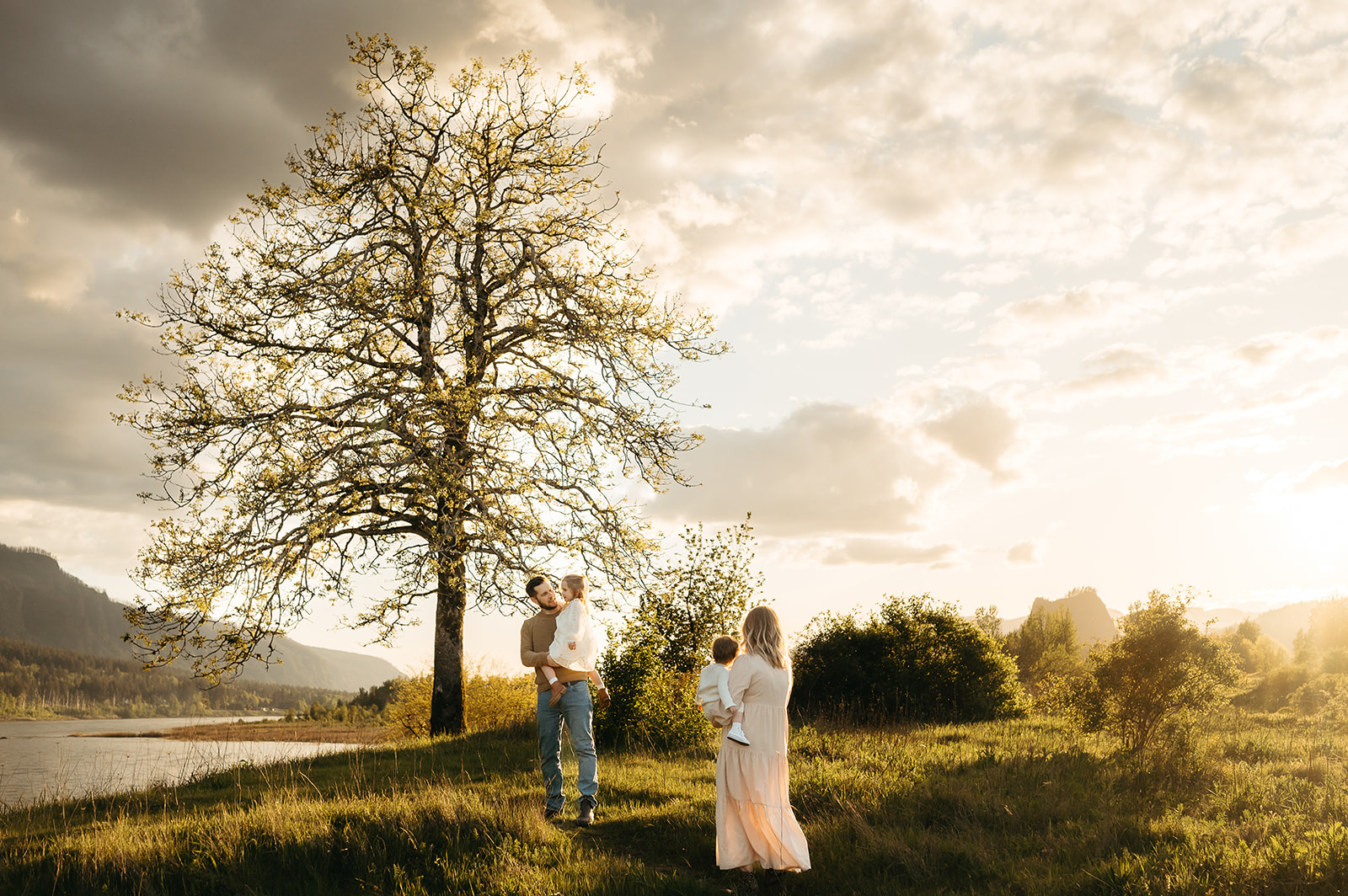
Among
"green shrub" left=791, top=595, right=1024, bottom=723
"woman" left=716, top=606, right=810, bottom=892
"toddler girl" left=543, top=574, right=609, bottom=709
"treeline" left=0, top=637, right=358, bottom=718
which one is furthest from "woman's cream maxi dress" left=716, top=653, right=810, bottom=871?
"treeline" left=0, top=637, right=358, bottom=718

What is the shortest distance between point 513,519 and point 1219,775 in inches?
487

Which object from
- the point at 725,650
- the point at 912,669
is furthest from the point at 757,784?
the point at 912,669

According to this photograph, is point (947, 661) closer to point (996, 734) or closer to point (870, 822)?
point (996, 734)

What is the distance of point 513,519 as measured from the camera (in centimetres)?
1552

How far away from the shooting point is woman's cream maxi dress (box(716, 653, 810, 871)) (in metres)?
6.24

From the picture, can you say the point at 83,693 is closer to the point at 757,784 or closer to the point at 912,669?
the point at 912,669

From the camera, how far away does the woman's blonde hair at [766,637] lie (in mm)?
6426

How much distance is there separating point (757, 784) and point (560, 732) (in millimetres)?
2745

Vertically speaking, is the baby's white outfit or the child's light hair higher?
the child's light hair

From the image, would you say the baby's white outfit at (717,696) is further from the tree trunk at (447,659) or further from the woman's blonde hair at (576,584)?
the tree trunk at (447,659)

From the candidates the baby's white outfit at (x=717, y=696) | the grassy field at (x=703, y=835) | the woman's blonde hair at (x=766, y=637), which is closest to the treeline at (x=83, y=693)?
the grassy field at (x=703, y=835)

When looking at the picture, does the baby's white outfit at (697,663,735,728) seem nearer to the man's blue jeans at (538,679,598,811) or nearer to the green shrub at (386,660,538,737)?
the man's blue jeans at (538,679,598,811)

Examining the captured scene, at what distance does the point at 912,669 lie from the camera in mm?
20500

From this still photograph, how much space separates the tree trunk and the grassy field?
18.7 ft
